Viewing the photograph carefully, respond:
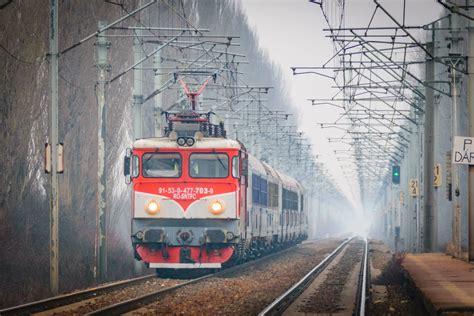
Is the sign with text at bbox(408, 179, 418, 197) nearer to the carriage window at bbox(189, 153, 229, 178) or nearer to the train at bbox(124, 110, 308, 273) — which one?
the train at bbox(124, 110, 308, 273)

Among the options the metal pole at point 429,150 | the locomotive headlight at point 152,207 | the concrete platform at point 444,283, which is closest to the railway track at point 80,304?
the locomotive headlight at point 152,207

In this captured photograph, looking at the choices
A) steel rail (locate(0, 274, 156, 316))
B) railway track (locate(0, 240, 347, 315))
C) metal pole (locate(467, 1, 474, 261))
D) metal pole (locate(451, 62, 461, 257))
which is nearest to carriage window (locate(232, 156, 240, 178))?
railway track (locate(0, 240, 347, 315))

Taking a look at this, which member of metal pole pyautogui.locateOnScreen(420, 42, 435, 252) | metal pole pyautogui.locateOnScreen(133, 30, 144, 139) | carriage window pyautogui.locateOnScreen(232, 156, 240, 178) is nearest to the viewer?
carriage window pyautogui.locateOnScreen(232, 156, 240, 178)

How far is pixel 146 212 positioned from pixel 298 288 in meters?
4.11

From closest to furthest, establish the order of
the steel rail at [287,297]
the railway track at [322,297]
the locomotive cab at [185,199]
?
the steel rail at [287,297]
the railway track at [322,297]
the locomotive cab at [185,199]

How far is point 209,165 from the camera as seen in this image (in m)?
23.8

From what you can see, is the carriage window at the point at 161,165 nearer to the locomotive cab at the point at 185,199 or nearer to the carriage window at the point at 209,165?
the locomotive cab at the point at 185,199

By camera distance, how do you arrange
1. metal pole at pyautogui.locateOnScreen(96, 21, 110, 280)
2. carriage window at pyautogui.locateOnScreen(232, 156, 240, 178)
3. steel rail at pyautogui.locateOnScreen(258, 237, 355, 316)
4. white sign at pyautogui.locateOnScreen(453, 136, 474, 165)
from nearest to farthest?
steel rail at pyautogui.locateOnScreen(258, 237, 355, 316), white sign at pyautogui.locateOnScreen(453, 136, 474, 165), carriage window at pyautogui.locateOnScreen(232, 156, 240, 178), metal pole at pyautogui.locateOnScreen(96, 21, 110, 280)

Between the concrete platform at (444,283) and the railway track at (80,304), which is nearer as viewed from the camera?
the concrete platform at (444,283)

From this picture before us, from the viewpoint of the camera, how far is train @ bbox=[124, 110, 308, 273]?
909 inches

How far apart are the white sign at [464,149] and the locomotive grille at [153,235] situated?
6.93 meters

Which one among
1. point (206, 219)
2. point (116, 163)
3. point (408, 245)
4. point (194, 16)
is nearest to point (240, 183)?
point (206, 219)

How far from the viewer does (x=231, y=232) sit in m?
23.1

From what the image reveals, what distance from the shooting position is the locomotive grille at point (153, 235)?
22.9m
